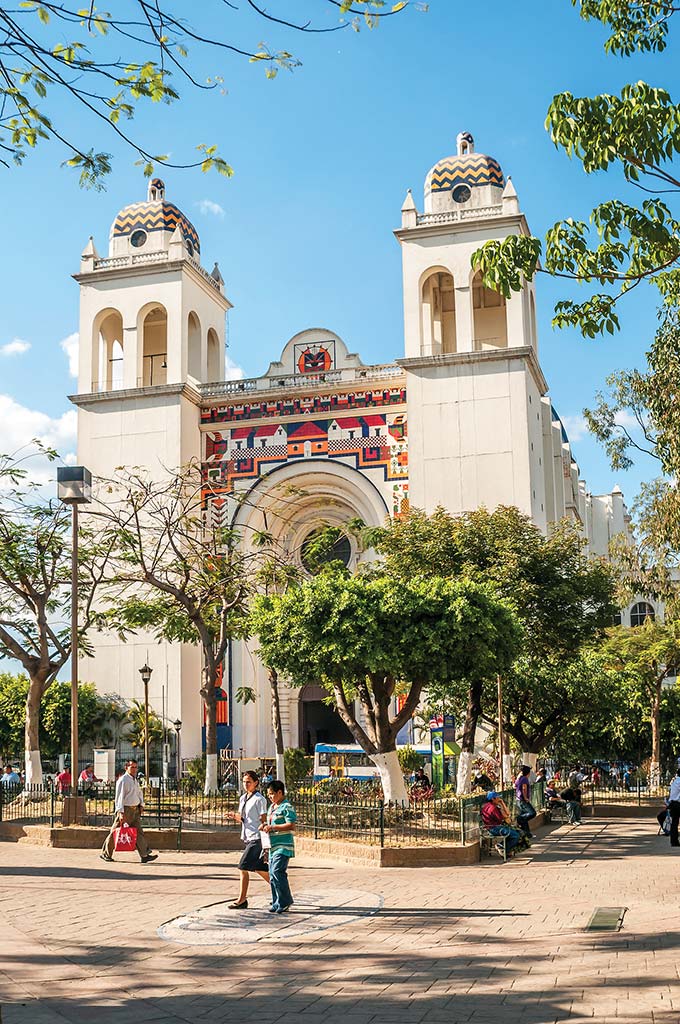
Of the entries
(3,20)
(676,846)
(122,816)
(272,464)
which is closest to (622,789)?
(272,464)

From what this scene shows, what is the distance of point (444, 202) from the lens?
109 ft

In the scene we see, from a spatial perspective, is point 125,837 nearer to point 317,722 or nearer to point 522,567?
point 522,567

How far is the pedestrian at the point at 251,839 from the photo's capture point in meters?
9.95

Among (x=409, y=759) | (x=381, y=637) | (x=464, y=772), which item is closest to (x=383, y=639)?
(x=381, y=637)

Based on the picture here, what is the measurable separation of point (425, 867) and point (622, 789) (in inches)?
767

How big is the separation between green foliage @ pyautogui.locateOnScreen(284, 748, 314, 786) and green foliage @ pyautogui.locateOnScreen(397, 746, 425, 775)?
2628mm

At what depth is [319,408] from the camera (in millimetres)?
33250

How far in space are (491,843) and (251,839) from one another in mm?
5903

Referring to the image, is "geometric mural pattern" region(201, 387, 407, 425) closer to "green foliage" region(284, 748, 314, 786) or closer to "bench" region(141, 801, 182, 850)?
"green foliage" region(284, 748, 314, 786)

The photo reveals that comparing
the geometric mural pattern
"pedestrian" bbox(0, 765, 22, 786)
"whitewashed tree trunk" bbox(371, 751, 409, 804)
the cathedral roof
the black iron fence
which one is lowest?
the black iron fence

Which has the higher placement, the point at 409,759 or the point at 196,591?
the point at 196,591

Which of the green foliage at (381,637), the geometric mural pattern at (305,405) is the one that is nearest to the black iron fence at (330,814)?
the green foliage at (381,637)

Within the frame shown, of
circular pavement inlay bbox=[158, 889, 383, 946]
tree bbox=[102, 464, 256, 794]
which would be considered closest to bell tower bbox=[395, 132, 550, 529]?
tree bbox=[102, 464, 256, 794]

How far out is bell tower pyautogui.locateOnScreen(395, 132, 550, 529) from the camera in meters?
30.5
